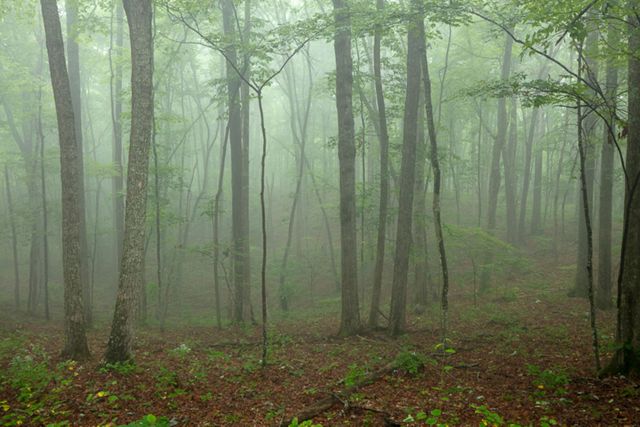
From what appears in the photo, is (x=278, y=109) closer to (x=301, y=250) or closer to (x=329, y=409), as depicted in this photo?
(x=301, y=250)

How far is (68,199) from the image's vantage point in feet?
27.6

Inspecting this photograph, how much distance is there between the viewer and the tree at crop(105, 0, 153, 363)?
761 cm

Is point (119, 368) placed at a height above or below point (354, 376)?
above

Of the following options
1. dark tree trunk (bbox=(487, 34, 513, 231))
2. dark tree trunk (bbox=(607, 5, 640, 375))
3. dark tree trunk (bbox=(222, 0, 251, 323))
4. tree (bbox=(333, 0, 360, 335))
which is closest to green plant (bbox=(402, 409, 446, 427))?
dark tree trunk (bbox=(607, 5, 640, 375))

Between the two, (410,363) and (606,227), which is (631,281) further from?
(606,227)

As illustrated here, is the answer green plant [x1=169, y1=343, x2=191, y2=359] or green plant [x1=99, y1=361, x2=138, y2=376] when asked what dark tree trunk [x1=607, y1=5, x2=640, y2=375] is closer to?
green plant [x1=99, y1=361, x2=138, y2=376]

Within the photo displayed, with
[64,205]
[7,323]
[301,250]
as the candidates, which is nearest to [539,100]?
[64,205]

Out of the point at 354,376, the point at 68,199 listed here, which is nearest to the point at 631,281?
the point at 354,376

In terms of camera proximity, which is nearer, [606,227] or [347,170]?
[347,170]

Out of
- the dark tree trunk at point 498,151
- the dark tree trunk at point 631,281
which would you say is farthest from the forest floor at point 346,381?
the dark tree trunk at point 498,151

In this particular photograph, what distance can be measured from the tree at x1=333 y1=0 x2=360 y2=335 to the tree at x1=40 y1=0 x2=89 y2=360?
223 inches

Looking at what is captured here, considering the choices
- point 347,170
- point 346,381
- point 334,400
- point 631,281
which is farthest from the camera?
point 347,170

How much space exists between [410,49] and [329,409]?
27.2 feet

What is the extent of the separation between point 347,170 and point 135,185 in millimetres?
4876
